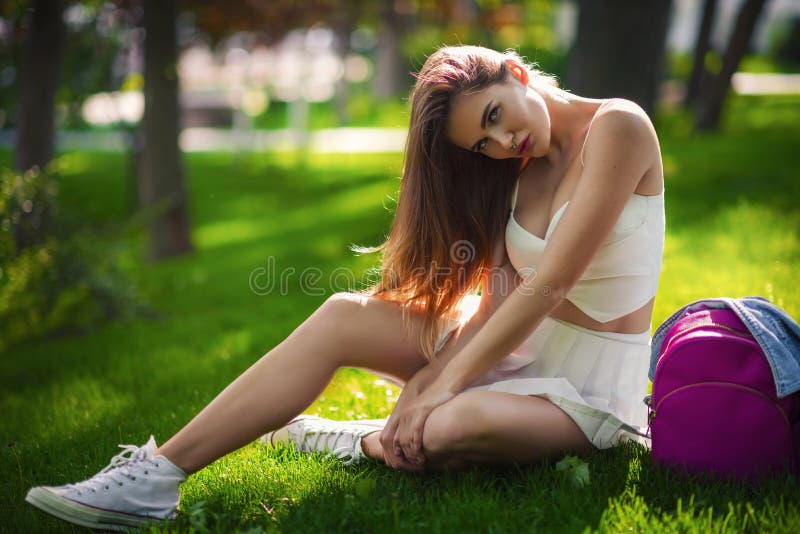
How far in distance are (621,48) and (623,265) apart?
5.67 meters

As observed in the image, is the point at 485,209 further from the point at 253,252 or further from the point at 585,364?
the point at 253,252

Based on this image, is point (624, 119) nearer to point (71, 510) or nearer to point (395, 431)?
point (395, 431)

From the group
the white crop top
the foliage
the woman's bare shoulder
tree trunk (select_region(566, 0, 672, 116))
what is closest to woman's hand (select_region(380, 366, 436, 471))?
the white crop top

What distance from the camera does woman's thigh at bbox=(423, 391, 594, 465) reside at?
237 cm

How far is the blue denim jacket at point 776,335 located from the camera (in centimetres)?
219

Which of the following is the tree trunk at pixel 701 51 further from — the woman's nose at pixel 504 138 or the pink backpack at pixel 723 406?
the pink backpack at pixel 723 406

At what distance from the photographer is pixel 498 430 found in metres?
2.37

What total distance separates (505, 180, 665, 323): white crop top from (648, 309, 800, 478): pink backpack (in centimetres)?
29

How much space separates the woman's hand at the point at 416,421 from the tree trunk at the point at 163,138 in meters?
6.99

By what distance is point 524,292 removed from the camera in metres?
2.49

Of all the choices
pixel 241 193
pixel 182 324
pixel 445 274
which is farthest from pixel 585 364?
pixel 241 193

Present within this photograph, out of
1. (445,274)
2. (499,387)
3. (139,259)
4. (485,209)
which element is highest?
(485,209)

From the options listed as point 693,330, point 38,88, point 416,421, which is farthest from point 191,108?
point 693,330

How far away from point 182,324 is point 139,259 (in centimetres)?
429
